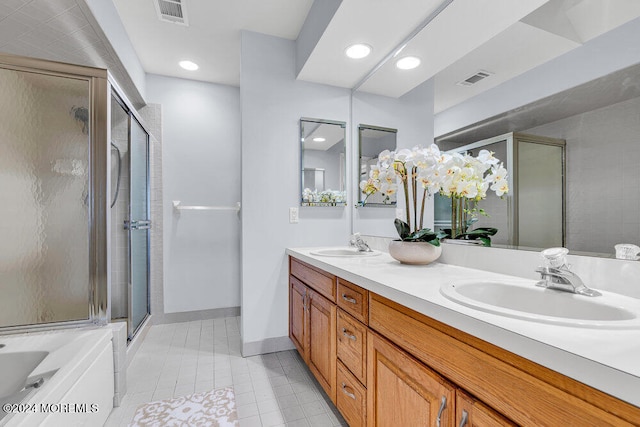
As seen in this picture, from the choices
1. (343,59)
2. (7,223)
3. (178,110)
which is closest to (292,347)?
(7,223)

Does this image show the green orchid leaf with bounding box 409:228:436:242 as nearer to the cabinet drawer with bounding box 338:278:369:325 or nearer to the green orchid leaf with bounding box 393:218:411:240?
the green orchid leaf with bounding box 393:218:411:240

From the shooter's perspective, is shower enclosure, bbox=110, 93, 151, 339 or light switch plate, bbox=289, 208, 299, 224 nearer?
shower enclosure, bbox=110, 93, 151, 339

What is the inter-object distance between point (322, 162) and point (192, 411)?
5.96 ft

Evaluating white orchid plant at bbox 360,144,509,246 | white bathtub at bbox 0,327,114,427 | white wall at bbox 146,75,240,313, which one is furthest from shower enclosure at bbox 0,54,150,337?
white orchid plant at bbox 360,144,509,246

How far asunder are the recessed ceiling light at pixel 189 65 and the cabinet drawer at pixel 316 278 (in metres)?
2.04

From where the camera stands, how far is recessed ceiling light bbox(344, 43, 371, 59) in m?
1.84

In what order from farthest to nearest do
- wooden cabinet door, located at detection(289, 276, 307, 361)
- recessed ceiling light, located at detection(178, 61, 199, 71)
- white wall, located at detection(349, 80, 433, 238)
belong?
recessed ceiling light, located at detection(178, 61, 199, 71) → wooden cabinet door, located at detection(289, 276, 307, 361) → white wall, located at detection(349, 80, 433, 238)

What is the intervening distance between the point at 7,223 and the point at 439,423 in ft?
6.93

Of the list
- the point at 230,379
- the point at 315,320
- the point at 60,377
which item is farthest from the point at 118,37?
the point at 230,379

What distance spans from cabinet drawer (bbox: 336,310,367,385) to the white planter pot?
40 centimetres

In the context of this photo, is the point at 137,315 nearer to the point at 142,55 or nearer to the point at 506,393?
the point at 142,55

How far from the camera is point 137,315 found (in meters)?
2.43

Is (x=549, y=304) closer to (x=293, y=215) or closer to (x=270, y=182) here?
(x=293, y=215)

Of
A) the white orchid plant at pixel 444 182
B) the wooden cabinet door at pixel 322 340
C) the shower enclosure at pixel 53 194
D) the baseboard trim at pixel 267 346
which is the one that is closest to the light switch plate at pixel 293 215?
the wooden cabinet door at pixel 322 340
